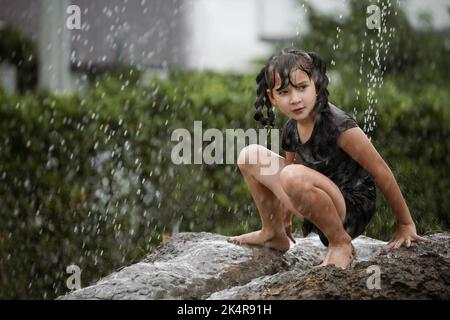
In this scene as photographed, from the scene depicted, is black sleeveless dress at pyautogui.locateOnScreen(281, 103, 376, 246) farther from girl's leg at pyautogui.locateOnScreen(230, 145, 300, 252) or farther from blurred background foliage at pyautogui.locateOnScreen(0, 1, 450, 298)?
blurred background foliage at pyautogui.locateOnScreen(0, 1, 450, 298)

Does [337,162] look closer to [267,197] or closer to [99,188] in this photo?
[267,197]

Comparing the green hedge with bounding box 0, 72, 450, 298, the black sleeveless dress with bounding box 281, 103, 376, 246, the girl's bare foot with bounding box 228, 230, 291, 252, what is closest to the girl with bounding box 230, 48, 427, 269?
the black sleeveless dress with bounding box 281, 103, 376, 246

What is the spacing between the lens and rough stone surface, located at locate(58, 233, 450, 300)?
9.81ft

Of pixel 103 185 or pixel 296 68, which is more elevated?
pixel 296 68

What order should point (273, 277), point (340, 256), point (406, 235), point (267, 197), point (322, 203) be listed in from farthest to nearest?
point (267, 197) < point (406, 235) < point (340, 256) < point (322, 203) < point (273, 277)

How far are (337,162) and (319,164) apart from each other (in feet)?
0.28

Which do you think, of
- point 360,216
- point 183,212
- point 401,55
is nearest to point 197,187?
point 183,212

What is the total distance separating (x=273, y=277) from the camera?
3256 mm

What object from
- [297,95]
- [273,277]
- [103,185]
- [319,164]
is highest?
[297,95]

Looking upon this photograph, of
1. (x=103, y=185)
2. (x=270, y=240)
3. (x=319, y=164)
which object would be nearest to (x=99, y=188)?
(x=103, y=185)

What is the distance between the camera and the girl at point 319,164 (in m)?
3.34

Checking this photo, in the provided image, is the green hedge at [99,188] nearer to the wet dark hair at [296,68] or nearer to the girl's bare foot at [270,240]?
the girl's bare foot at [270,240]

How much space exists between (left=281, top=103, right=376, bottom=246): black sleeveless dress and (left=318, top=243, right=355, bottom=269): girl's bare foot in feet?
0.40

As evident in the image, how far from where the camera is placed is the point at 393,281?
9.95 feet
